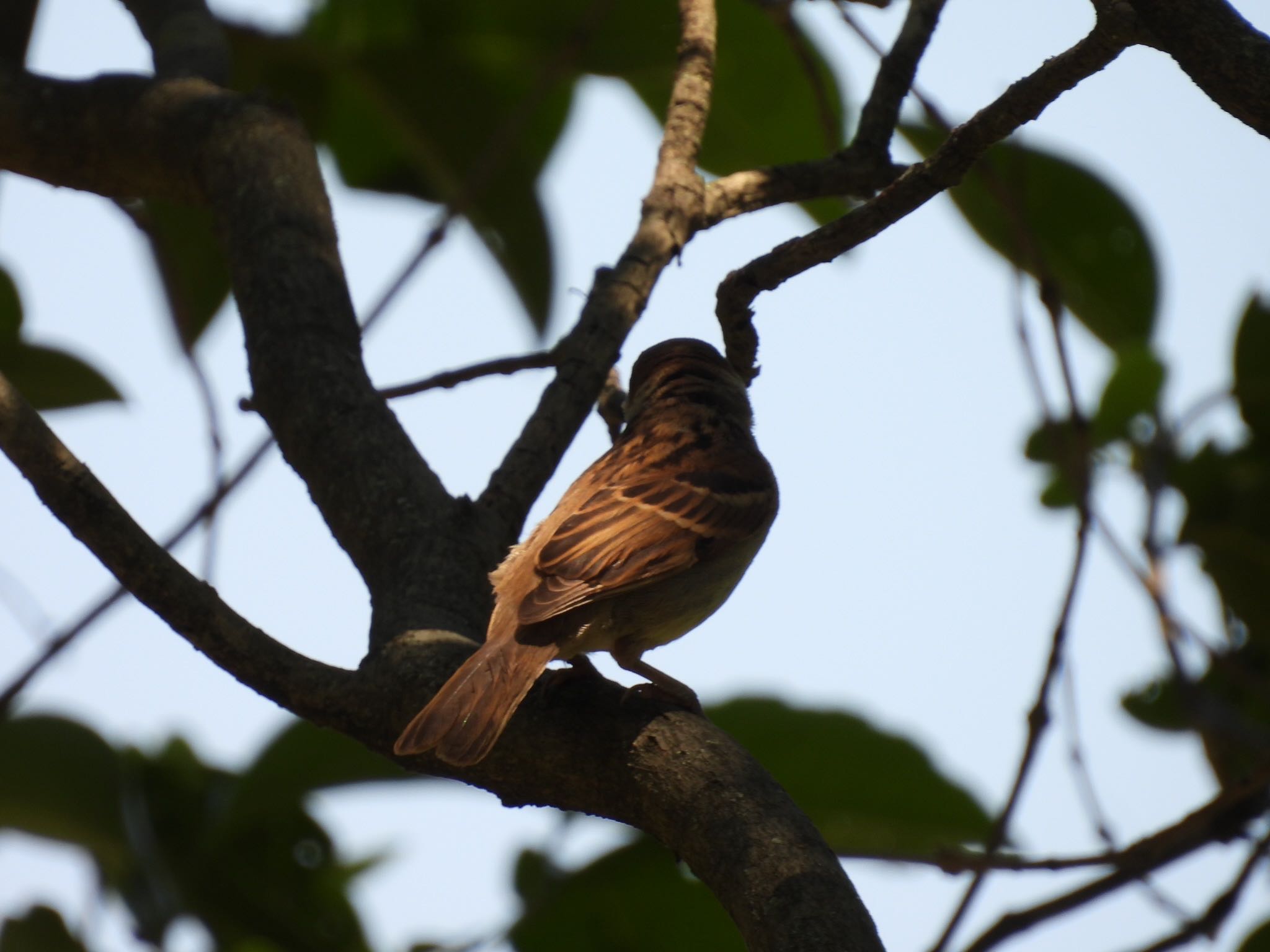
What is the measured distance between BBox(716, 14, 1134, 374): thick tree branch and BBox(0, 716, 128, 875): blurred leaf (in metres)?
2.23

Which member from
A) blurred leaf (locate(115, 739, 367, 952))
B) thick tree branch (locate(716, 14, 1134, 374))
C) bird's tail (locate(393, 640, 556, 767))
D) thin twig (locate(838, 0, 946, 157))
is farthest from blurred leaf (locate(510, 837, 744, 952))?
thin twig (locate(838, 0, 946, 157))

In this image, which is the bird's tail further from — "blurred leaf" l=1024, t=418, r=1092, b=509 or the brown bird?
"blurred leaf" l=1024, t=418, r=1092, b=509

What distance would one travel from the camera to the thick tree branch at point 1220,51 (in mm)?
2121

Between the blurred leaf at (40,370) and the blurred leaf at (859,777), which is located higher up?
the blurred leaf at (40,370)

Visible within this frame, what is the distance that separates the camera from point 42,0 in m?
4.60

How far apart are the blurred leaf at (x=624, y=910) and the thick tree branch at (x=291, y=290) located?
905mm

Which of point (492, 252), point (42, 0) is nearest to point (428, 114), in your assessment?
point (492, 252)

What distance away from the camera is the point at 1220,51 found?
7.02ft

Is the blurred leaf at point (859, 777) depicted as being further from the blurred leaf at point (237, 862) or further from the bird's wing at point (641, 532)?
the blurred leaf at point (237, 862)

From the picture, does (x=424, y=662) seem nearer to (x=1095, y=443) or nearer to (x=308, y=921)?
(x=308, y=921)

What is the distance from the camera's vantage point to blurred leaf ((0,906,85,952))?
3.42 meters

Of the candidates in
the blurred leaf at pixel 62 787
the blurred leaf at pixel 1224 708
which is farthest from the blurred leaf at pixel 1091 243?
the blurred leaf at pixel 62 787

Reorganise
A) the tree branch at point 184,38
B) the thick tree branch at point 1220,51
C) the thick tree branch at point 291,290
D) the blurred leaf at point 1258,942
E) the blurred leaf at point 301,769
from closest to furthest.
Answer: the thick tree branch at point 1220,51, the thick tree branch at point 291,290, the blurred leaf at point 1258,942, the blurred leaf at point 301,769, the tree branch at point 184,38

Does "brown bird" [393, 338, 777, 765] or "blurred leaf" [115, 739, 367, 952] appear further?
"blurred leaf" [115, 739, 367, 952]
